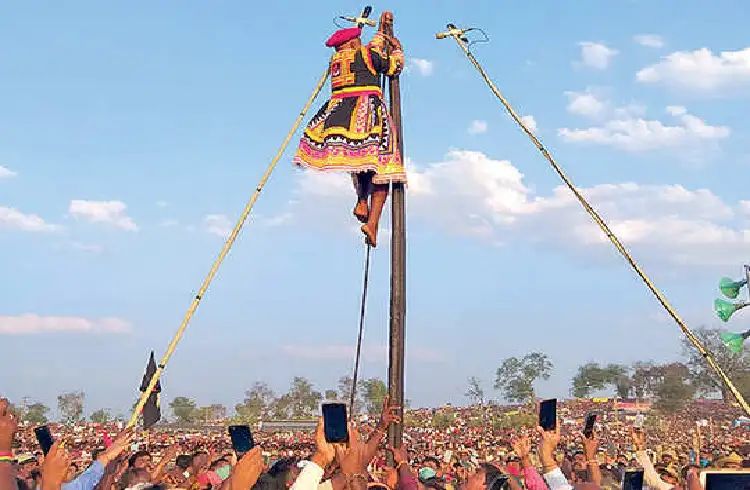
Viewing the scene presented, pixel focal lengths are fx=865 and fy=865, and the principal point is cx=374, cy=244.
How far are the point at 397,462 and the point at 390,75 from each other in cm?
373

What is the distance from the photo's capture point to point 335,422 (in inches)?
158

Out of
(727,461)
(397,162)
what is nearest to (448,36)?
(397,162)

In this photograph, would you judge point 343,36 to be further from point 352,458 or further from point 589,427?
point 352,458

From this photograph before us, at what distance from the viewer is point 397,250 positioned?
26.6ft

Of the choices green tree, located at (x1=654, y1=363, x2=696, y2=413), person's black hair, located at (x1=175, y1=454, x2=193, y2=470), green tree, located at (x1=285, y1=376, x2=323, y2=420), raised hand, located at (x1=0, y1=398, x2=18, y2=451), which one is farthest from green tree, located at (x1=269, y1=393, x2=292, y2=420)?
raised hand, located at (x1=0, y1=398, x2=18, y2=451)

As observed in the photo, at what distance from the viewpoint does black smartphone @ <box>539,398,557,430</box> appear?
216 inches

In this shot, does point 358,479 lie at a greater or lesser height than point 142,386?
lesser

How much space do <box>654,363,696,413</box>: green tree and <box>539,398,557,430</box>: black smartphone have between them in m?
62.1

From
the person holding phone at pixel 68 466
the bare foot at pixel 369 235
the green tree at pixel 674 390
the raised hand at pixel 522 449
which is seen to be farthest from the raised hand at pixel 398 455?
the green tree at pixel 674 390

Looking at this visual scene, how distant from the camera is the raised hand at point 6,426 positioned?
12.9ft

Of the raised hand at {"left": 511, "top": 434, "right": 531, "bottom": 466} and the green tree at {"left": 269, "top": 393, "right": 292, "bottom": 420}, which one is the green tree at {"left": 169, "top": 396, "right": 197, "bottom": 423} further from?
the raised hand at {"left": 511, "top": 434, "right": 531, "bottom": 466}

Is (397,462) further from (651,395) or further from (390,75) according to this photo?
(651,395)

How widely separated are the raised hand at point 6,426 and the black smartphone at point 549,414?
3.14m

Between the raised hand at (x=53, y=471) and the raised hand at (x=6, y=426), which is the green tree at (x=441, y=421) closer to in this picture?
the raised hand at (x=53, y=471)
